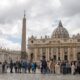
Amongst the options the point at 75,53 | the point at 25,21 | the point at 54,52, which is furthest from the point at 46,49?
the point at 25,21

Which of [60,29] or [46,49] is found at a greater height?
[60,29]

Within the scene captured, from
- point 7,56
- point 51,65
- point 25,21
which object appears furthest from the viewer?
point 7,56

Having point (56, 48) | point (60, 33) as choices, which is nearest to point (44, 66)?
point (56, 48)

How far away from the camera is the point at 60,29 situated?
11794 cm

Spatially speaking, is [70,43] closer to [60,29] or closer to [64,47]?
[64,47]

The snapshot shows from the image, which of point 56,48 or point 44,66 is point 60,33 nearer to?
point 56,48

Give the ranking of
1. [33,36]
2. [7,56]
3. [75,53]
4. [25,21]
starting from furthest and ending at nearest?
[7,56] → [33,36] → [75,53] → [25,21]

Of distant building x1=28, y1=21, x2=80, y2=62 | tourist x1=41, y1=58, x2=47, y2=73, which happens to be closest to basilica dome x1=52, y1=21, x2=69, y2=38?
distant building x1=28, y1=21, x2=80, y2=62

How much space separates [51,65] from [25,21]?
1585 inches

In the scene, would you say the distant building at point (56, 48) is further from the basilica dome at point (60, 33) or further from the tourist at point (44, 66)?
the tourist at point (44, 66)

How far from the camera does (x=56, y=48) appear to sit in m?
105

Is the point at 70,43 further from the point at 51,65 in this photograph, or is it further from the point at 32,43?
the point at 51,65

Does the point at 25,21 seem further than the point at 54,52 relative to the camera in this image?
No

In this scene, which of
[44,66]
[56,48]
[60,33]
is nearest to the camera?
[44,66]
